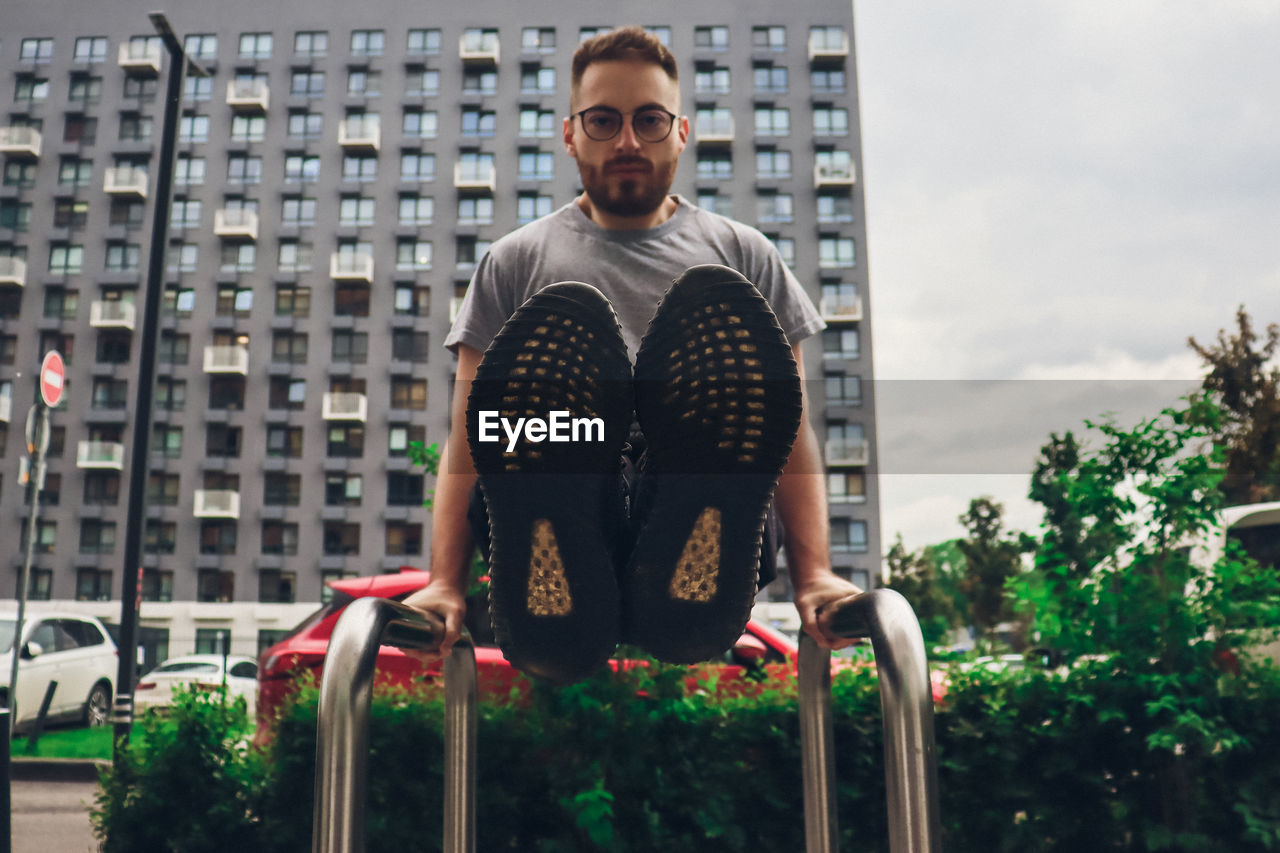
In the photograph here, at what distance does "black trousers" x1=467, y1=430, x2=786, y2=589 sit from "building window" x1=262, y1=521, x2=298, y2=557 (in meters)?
40.9

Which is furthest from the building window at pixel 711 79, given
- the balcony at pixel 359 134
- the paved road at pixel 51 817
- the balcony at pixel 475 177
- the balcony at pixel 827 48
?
the paved road at pixel 51 817

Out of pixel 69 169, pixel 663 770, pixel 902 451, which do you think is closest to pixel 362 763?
pixel 902 451

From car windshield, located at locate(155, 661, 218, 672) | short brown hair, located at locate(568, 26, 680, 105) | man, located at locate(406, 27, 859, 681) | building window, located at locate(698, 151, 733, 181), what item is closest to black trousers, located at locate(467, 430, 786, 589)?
man, located at locate(406, 27, 859, 681)

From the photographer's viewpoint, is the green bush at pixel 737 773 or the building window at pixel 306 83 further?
the building window at pixel 306 83

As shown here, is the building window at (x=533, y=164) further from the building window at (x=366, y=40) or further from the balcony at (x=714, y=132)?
the building window at (x=366, y=40)

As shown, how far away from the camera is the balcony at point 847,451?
3494 cm

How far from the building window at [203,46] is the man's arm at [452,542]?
164ft

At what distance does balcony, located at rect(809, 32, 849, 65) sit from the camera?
42.6m

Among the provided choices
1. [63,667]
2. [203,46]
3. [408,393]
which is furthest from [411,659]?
[203,46]

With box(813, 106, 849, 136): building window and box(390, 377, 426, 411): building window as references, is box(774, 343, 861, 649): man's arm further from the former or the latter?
box(813, 106, 849, 136): building window

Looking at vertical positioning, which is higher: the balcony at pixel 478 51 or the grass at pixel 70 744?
the balcony at pixel 478 51

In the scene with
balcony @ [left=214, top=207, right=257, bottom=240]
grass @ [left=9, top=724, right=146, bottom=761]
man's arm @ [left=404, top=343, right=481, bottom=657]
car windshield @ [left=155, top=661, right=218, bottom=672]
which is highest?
balcony @ [left=214, top=207, right=257, bottom=240]

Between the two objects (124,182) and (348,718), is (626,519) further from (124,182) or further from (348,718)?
(124,182)

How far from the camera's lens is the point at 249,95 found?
43594 millimetres
